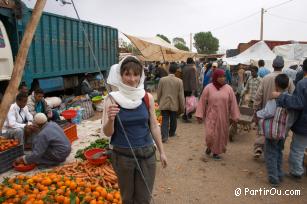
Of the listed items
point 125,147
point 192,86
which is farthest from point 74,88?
point 125,147

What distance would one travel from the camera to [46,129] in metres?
4.79

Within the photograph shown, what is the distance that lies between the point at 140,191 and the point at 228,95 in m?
3.18

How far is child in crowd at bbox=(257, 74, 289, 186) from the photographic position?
4.16 m

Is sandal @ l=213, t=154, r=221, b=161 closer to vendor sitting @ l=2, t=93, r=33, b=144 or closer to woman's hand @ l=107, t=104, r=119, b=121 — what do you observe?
vendor sitting @ l=2, t=93, r=33, b=144

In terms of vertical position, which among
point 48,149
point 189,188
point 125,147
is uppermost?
point 125,147

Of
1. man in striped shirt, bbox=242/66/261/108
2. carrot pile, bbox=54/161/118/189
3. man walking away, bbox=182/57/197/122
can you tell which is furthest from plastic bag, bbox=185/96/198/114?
carrot pile, bbox=54/161/118/189

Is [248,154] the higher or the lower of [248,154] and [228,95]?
the lower

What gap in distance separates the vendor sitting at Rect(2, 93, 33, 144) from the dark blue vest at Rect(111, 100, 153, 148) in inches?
138

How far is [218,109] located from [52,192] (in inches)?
123

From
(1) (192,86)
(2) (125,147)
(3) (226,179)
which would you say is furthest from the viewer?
(1) (192,86)

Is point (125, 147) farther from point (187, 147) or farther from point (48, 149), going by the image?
point (187, 147)

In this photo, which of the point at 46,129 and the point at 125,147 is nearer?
the point at 125,147

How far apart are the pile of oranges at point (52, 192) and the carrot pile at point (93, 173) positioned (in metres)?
0.39

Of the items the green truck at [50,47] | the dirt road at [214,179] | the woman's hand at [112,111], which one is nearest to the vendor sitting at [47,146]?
the dirt road at [214,179]
